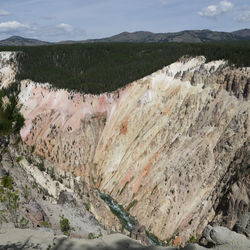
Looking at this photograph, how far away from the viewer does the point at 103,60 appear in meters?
85.7

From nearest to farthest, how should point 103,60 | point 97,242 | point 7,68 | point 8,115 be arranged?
point 8,115 → point 97,242 → point 7,68 → point 103,60

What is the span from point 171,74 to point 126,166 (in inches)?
756

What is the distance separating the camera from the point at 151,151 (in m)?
40.4

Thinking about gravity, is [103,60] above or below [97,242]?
above

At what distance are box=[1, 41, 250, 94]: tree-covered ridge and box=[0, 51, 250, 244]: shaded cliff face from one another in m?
3.66

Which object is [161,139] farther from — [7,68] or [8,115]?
[7,68]

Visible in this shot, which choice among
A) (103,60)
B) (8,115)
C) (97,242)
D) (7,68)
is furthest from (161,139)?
(7,68)

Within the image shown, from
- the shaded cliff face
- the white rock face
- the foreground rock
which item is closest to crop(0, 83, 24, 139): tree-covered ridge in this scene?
the foreground rock

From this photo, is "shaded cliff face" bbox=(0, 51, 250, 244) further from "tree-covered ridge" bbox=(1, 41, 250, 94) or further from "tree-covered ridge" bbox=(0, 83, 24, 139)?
"tree-covered ridge" bbox=(0, 83, 24, 139)

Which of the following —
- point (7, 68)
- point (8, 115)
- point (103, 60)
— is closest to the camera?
point (8, 115)

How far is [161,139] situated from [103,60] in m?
51.1

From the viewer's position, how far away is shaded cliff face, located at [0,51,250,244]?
31698 millimetres

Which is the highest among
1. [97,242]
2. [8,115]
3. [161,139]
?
[8,115]

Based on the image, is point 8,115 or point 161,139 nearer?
point 8,115
